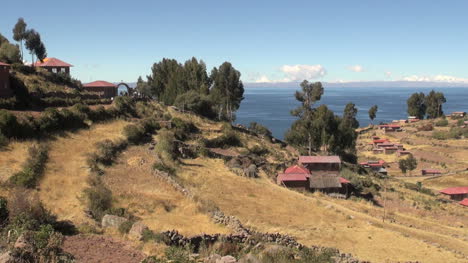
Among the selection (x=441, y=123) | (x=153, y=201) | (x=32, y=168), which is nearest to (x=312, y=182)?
(x=153, y=201)

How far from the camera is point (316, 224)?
93.9ft

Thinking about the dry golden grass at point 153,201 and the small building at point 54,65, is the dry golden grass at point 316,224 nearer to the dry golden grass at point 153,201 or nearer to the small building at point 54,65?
the dry golden grass at point 153,201

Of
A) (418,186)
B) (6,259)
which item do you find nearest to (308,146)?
(418,186)

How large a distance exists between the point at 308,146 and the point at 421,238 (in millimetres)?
47067

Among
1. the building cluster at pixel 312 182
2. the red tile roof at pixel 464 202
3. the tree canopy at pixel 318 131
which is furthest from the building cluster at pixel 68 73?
the red tile roof at pixel 464 202

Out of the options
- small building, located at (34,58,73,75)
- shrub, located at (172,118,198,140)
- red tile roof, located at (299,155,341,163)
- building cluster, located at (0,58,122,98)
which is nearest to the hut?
red tile roof, located at (299,155,341,163)

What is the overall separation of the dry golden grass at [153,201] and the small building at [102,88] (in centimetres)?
2967

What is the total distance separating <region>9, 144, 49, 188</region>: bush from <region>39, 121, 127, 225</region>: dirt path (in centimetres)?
49

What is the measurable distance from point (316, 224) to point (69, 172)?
60.8ft

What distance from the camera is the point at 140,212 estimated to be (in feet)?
80.4

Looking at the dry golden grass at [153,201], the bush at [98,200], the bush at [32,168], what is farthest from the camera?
the bush at [32,168]

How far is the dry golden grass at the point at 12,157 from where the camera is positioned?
2766 centimetres

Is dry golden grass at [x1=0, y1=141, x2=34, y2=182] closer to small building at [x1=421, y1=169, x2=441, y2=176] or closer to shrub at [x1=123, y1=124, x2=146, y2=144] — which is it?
shrub at [x1=123, y1=124, x2=146, y2=144]

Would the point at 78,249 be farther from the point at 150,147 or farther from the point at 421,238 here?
the point at 150,147
